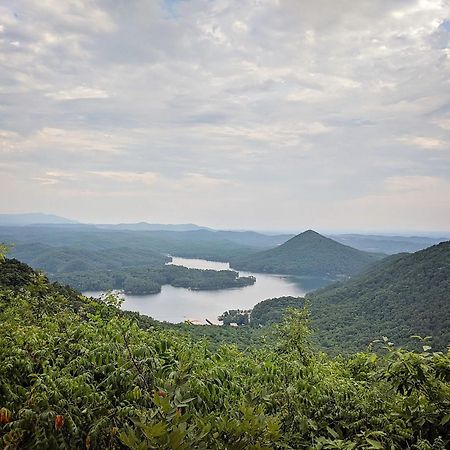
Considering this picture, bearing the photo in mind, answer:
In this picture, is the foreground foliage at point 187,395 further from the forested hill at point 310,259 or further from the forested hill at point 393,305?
the forested hill at point 310,259

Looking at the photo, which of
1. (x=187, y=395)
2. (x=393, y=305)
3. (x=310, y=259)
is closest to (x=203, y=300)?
(x=393, y=305)

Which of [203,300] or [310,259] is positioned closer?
[203,300]

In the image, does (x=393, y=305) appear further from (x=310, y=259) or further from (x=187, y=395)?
(x=310, y=259)

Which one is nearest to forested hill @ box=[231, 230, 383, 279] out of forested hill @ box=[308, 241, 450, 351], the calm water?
the calm water

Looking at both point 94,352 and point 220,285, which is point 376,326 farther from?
point 220,285

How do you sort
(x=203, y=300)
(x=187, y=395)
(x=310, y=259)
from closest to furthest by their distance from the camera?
(x=187, y=395), (x=203, y=300), (x=310, y=259)

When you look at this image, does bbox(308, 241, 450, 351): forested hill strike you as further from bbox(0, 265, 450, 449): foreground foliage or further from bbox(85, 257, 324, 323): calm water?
bbox(0, 265, 450, 449): foreground foliage

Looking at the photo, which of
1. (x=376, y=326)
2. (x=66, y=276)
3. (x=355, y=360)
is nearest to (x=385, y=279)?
(x=376, y=326)
